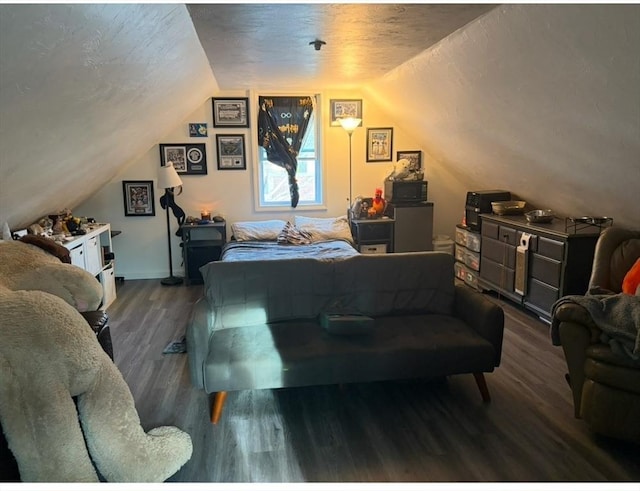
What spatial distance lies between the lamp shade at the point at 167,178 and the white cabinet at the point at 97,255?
676 mm

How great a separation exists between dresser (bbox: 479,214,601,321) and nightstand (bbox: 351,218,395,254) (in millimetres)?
1052

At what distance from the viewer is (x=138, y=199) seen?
5.23 metres

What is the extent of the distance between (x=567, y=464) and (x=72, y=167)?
3.22 metres

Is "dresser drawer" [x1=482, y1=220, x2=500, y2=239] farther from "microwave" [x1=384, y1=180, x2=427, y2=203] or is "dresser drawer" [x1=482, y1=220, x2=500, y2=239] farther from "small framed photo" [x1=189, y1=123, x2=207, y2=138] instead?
"small framed photo" [x1=189, y1=123, x2=207, y2=138]

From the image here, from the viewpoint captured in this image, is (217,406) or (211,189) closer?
(217,406)

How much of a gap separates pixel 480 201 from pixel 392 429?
292 cm

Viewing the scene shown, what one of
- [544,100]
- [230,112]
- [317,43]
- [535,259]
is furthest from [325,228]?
[544,100]

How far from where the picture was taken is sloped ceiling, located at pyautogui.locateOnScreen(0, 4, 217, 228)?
5.21ft

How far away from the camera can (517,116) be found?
309cm

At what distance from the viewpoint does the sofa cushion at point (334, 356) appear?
2.41 metres

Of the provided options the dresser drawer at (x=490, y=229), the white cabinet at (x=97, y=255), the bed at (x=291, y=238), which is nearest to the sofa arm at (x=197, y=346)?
the white cabinet at (x=97, y=255)

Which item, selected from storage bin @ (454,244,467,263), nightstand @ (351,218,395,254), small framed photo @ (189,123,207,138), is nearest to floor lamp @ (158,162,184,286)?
small framed photo @ (189,123,207,138)

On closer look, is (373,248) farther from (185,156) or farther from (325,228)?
(185,156)

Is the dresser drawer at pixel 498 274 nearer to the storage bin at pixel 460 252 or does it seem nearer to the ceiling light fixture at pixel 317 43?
the storage bin at pixel 460 252
